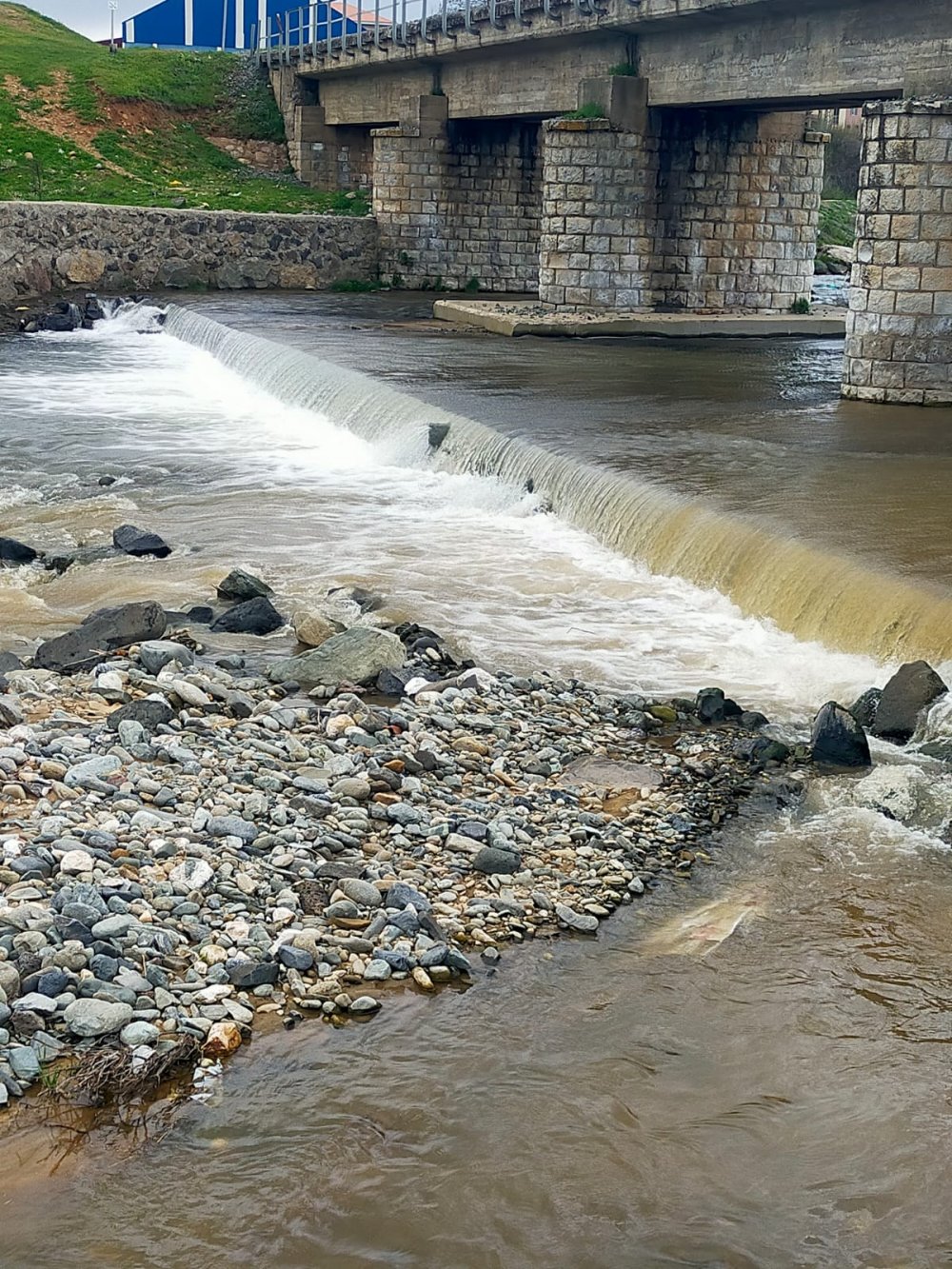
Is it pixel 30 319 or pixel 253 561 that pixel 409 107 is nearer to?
pixel 30 319

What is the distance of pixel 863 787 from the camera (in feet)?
24.9

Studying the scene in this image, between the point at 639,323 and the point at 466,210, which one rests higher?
the point at 466,210

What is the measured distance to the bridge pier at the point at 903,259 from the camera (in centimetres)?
1659

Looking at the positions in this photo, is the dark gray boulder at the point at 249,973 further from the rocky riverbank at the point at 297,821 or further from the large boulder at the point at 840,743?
the large boulder at the point at 840,743

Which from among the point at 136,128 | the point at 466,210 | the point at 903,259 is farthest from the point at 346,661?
the point at 136,128

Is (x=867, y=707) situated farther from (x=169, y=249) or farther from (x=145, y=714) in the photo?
(x=169, y=249)

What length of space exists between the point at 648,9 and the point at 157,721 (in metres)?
19.6

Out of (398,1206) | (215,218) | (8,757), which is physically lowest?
(398,1206)

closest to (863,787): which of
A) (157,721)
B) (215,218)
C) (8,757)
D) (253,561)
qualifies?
(157,721)

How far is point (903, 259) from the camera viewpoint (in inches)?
667

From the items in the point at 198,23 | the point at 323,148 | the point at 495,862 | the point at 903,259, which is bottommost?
the point at 495,862

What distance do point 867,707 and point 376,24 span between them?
32334 millimetres

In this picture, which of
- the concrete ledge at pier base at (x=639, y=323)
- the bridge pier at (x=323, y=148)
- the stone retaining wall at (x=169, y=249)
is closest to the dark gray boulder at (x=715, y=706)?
the concrete ledge at pier base at (x=639, y=323)

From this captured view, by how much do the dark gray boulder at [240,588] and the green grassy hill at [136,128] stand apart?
1094 inches
